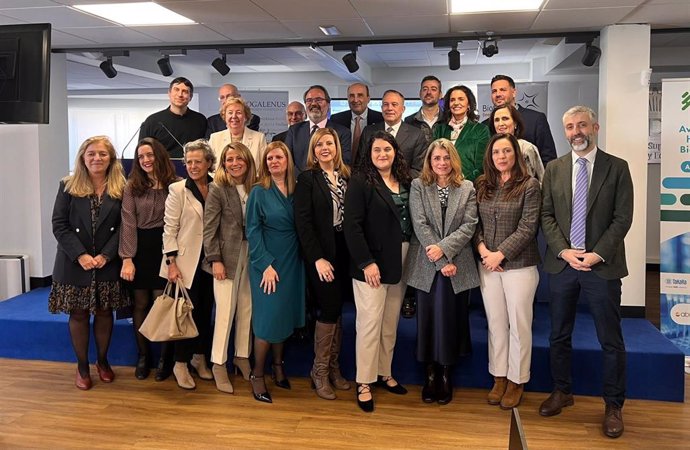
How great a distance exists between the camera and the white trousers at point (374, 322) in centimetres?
355

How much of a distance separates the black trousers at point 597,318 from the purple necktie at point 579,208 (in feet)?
0.56

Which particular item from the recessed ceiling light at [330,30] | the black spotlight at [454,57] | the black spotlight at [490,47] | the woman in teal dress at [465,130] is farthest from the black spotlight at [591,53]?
the recessed ceiling light at [330,30]

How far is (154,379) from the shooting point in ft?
13.7

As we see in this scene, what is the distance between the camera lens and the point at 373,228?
3.50 m

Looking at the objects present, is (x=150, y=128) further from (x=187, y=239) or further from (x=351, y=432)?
(x=351, y=432)

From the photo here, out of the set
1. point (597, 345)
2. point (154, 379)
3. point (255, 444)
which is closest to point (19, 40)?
point (154, 379)

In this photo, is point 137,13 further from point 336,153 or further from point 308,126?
point 336,153

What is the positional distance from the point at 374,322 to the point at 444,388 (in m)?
0.67

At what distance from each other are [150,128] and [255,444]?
8.75ft

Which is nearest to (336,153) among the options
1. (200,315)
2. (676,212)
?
(200,315)

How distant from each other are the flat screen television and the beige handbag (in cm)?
134

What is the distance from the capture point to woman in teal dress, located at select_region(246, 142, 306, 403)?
3.58m

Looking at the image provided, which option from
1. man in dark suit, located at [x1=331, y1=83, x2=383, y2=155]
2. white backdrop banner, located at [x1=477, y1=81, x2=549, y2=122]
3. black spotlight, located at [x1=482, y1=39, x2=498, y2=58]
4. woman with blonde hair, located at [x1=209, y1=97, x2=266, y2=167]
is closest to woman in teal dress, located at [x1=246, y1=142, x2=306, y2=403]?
woman with blonde hair, located at [x1=209, y1=97, x2=266, y2=167]

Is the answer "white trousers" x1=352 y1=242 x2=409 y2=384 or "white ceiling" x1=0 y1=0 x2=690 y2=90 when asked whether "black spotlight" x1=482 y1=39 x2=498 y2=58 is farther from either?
"white trousers" x1=352 y1=242 x2=409 y2=384
